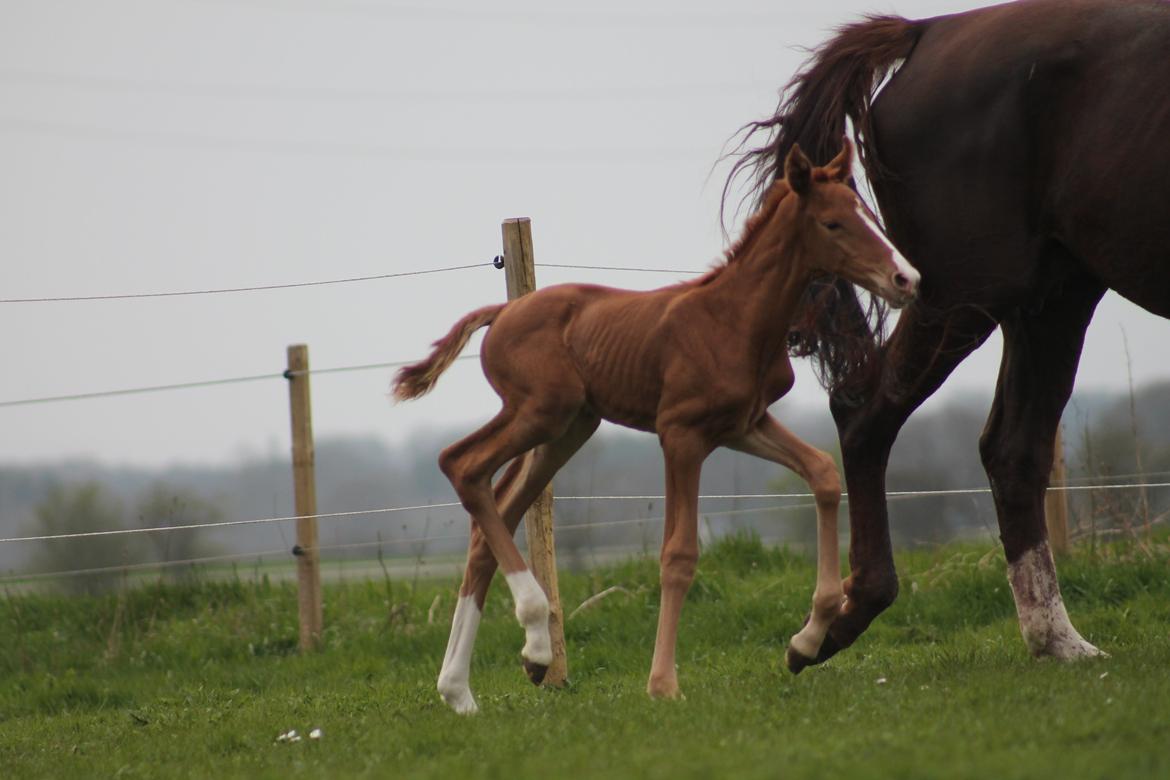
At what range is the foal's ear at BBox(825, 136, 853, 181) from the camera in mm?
5113

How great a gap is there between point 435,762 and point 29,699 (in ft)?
14.4

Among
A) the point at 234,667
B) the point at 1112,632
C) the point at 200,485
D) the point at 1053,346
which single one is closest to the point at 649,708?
the point at 1053,346

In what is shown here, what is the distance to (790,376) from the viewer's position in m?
5.32

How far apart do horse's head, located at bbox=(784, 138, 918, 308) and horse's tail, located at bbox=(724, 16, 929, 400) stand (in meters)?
0.60

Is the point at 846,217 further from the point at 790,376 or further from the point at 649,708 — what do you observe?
the point at 649,708

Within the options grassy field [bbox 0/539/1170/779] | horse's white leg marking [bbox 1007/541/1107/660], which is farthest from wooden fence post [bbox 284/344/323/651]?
horse's white leg marking [bbox 1007/541/1107/660]

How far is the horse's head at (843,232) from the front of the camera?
4.84m

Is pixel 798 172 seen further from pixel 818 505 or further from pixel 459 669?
pixel 459 669

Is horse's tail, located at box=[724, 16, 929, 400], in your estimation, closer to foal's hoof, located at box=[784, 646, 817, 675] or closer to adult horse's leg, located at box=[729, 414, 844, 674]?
adult horse's leg, located at box=[729, 414, 844, 674]

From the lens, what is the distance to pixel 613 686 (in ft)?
20.8

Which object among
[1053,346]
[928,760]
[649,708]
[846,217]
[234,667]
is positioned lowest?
[234,667]

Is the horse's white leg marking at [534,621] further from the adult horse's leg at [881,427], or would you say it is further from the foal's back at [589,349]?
the adult horse's leg at [881,427]

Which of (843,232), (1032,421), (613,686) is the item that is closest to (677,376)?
(843,232)

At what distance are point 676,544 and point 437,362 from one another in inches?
50.7
